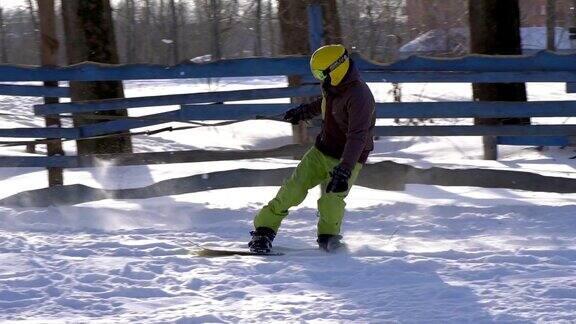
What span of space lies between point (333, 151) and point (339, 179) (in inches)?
22.4


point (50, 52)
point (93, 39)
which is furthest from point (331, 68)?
point (93, 39)

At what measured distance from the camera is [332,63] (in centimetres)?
641

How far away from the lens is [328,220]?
6.59 meters

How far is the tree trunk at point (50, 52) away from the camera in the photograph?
9430 mm

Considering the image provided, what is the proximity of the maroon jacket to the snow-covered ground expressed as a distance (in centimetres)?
72

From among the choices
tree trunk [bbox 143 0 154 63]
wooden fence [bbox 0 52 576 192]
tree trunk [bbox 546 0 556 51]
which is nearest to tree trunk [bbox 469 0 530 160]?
wooden fence [bbox 0 52 576 192]

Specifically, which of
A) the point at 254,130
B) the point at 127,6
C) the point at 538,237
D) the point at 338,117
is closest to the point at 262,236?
the point at 338,117

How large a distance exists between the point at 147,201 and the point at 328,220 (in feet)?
8.79

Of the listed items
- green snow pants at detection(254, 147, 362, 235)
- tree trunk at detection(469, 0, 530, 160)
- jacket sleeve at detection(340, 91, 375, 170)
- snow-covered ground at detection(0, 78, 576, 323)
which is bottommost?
snow-covered ground at detection(0, 78, 576, 323)

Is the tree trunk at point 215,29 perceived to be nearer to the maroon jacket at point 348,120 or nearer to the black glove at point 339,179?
the maroon jacket at point 348,120

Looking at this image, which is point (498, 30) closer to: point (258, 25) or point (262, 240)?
point (262, 240)

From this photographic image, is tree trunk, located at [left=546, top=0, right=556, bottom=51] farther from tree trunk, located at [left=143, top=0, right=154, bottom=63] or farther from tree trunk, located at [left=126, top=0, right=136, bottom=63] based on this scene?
tree trunk, located at [left=143, top=0, right=154, bottom=63]

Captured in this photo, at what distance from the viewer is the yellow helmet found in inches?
252

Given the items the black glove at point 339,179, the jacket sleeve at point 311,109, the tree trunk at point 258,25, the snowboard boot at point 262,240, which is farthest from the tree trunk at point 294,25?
the tree trunk at point 258,25
